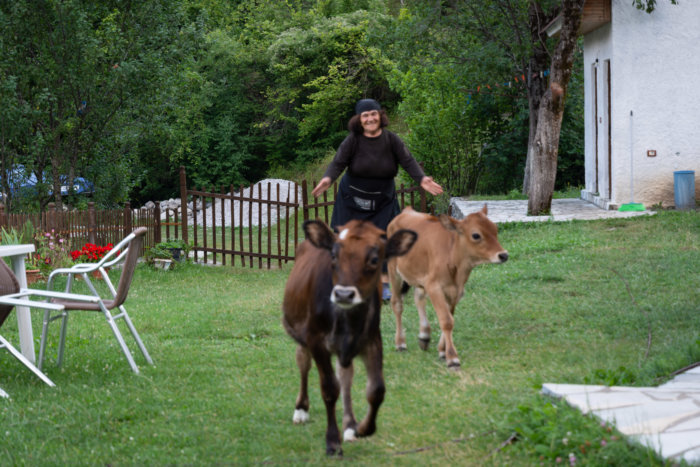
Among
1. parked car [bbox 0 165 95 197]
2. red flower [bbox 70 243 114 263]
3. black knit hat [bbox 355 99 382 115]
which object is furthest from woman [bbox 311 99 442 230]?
parked car [bbox 0 165 95 197]

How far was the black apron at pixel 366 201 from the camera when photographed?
692 centimetres

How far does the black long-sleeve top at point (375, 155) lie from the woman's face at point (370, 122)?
0.06 metres

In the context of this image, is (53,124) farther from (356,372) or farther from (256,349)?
(356,372)

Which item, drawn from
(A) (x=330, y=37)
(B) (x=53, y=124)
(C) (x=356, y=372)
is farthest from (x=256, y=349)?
(A) (x=330, y=37)

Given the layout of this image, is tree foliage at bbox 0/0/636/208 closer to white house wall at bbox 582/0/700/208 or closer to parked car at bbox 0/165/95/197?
parked car at bbox 0/165/95/197

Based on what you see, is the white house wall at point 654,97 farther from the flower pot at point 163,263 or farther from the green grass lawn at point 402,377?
the flower pot at point 163,263

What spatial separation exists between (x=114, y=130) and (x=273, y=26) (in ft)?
62.1

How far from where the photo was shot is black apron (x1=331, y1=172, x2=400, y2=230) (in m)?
6.92

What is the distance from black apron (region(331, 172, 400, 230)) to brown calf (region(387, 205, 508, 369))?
349 millimetres

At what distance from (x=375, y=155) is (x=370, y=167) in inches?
4.4

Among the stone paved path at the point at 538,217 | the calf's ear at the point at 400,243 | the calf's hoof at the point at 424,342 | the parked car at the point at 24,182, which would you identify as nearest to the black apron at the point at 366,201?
the calf's hoof at the point at 424,342

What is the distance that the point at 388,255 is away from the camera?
395 cm

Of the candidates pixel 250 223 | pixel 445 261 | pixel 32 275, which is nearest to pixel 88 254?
pixel 32 275

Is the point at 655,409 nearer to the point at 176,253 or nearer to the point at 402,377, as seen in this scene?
the point at 402,377
